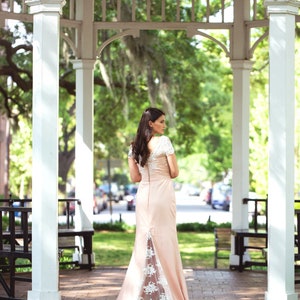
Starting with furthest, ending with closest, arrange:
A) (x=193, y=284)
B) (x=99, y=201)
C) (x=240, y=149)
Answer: (x=99, y=201)
(x=240, y=149)
(x=193, y=284)

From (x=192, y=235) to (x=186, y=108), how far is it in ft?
12.2

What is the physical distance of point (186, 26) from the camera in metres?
12.4

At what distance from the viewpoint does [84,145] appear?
12.7 m

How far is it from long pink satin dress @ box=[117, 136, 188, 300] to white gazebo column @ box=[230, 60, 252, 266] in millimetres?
4260

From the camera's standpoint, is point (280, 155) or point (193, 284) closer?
point (280, 155)

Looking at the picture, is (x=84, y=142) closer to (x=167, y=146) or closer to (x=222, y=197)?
(x=167, y=146)

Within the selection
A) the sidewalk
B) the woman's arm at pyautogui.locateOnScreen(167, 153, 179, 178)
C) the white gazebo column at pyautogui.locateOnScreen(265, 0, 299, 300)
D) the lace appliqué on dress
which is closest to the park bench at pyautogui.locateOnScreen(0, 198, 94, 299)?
the sidewalk

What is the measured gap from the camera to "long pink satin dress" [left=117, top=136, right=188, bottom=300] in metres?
8.38

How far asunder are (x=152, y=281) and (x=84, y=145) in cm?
462

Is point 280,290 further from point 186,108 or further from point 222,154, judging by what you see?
A: point 222,154

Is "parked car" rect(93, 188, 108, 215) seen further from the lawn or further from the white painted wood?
the white painted wood

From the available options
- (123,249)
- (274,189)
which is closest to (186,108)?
(123,249)

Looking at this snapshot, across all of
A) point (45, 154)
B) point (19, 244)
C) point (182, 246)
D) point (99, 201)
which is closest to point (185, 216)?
point (99, 201)

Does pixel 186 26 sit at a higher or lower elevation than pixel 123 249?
higher
